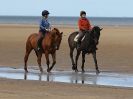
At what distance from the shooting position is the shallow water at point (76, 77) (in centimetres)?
1941

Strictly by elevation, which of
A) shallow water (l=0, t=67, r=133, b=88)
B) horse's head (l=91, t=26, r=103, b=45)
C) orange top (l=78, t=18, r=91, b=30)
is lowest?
shallow water (l=0, t=67, r=133, b=88)

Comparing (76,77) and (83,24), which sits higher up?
(83,24)

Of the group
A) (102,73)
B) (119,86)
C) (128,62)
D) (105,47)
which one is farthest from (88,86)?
(105,47)

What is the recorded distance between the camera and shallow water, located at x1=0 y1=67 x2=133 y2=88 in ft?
63.7

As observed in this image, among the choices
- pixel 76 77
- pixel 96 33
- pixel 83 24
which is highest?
pixel 83 24

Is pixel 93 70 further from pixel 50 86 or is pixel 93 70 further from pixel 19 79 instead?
pixel 50 86

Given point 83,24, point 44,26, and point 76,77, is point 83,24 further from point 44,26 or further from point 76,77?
point 76,77

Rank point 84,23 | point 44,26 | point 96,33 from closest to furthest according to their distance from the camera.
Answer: point 44,26
point 96,33
point 84,23

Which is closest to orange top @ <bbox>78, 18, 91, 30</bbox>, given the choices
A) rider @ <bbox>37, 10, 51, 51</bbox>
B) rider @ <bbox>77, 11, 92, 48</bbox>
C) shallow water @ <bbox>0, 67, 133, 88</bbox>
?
rider @ <bbox>77, 11, 92, 48</bbox>

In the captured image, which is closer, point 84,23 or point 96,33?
point 96,33

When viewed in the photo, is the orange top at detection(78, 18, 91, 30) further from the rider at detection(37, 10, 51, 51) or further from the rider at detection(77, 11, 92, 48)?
the rider at detection(37, 10, 51, 51)

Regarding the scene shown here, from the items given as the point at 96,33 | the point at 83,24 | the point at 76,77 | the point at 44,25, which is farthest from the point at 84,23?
the point at 76,77

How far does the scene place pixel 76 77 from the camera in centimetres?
2128

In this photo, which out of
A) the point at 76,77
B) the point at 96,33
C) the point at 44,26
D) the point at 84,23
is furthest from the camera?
the point at 84,23
